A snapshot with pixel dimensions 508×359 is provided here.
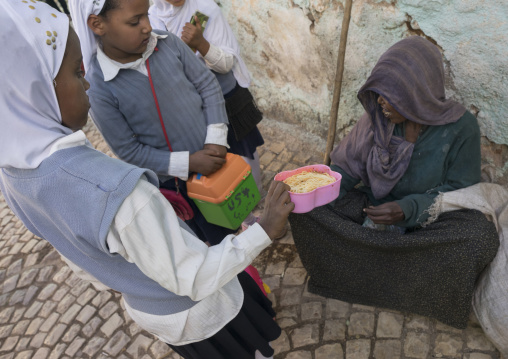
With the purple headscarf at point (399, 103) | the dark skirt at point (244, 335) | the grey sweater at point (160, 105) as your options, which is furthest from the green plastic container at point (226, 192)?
the purple headscarf at point (399, 103)

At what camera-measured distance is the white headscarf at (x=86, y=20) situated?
1988 millimetres

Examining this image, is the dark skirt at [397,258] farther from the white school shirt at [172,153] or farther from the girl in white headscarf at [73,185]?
the girl in white headscarf at [73,185]

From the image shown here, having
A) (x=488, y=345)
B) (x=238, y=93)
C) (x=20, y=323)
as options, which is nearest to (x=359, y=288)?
(x=488, y=345)

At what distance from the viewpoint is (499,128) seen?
2.72 metres

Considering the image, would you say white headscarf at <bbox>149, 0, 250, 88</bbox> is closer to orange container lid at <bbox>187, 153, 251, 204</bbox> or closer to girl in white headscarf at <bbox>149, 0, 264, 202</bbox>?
girl in white headscarf at <bbox>149, 0, 264, 202</bbox>

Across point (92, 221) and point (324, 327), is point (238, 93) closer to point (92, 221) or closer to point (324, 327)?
point (324, 327)

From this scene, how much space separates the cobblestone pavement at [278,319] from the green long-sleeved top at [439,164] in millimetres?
817

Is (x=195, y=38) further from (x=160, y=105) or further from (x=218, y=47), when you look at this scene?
(x=160, y=105)

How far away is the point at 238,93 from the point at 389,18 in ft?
4.40

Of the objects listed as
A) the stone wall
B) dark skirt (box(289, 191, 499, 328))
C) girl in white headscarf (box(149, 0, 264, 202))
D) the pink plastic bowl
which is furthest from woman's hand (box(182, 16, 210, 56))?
dark skirt (box(289, 191, 499, 328))

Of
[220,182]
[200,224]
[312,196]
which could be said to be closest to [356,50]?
[312,196]

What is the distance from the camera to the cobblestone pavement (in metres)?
2.63

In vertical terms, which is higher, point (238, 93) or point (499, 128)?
point (499, 128)

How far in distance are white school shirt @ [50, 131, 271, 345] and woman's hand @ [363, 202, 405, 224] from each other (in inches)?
44.0
